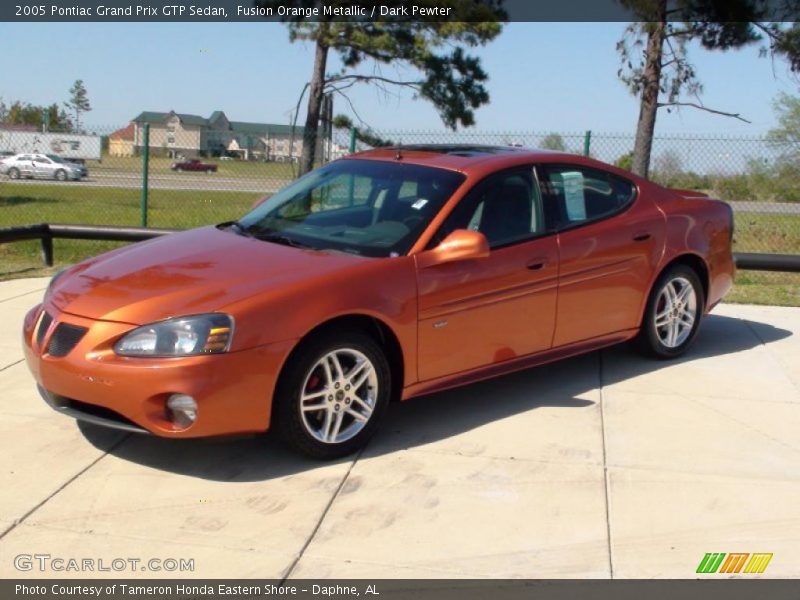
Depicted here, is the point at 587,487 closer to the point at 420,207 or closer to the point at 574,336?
the point at 574,336

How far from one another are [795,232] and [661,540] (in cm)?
1108

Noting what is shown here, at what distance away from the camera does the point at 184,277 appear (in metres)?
4.58

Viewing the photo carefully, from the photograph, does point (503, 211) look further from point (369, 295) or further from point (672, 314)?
point (672, 314)

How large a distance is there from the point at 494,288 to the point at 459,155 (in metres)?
1.02

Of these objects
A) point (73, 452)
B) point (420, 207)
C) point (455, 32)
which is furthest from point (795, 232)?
point (73, 452)

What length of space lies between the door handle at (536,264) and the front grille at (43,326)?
2.62m

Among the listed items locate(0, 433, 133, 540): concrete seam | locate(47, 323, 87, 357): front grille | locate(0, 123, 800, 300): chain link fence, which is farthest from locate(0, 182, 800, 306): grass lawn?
locate(47, 323, 87, 357): front grille

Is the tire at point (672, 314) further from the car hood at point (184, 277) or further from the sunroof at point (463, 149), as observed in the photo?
the car hood at point (184, 277)

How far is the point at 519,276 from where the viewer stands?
5293mm

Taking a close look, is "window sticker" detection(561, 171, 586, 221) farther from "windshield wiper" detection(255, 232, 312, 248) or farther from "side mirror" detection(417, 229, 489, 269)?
"windshield wiper" detection(255, 232, 312, 248)

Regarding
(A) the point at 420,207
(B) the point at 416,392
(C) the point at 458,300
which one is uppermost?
(A) the point at 420,207

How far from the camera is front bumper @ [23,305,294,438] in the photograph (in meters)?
4.11

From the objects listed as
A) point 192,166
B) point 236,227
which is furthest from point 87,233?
point 236,227
